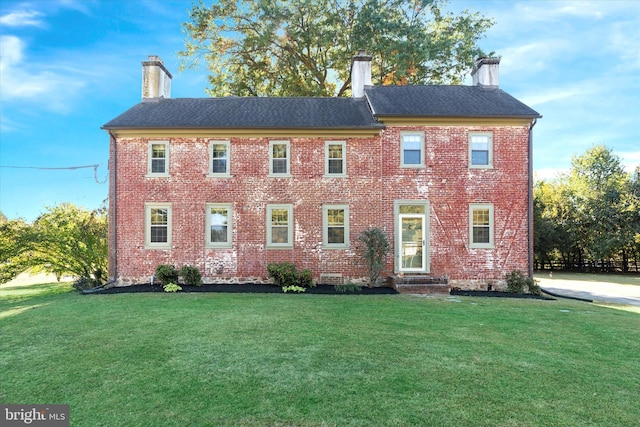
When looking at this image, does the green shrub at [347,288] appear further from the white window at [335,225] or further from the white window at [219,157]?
the white window at [219,157]

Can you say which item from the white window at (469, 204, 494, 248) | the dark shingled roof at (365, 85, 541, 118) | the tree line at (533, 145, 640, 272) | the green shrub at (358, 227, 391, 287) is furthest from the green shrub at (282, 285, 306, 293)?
the tree line at (533, 145, 640, 272)

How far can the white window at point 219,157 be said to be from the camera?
13922 millimetres

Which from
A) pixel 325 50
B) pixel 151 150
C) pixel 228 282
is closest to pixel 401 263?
pixel 228 282

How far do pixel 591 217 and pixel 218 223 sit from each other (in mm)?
25152

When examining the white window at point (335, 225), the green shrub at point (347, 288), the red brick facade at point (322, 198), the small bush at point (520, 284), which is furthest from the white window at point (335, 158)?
the small bush at point (520, 284)

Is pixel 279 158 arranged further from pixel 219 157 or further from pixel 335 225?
pixel 335 225

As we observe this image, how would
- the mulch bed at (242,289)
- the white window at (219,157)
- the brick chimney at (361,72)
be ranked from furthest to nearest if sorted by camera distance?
1. the brick chimney at (361,72)
2. the white window at (219,157)
3. the mulch bed at (242,289)

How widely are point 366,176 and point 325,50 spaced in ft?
43.1

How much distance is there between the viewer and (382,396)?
4.19 metres

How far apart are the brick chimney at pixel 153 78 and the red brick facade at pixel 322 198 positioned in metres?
3.31

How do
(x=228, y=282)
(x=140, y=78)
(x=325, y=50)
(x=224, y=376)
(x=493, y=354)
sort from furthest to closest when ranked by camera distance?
(x=325, y=50), (x=140, y=78), (x=228, y=282), (x=493, y=354), (x=224, y=376)

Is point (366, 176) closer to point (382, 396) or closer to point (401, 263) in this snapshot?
point (401, 263)

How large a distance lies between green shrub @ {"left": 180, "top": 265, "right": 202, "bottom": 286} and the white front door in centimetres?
764

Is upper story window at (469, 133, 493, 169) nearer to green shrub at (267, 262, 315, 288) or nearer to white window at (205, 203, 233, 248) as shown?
green shrub at (267, 262, 315, 288)
